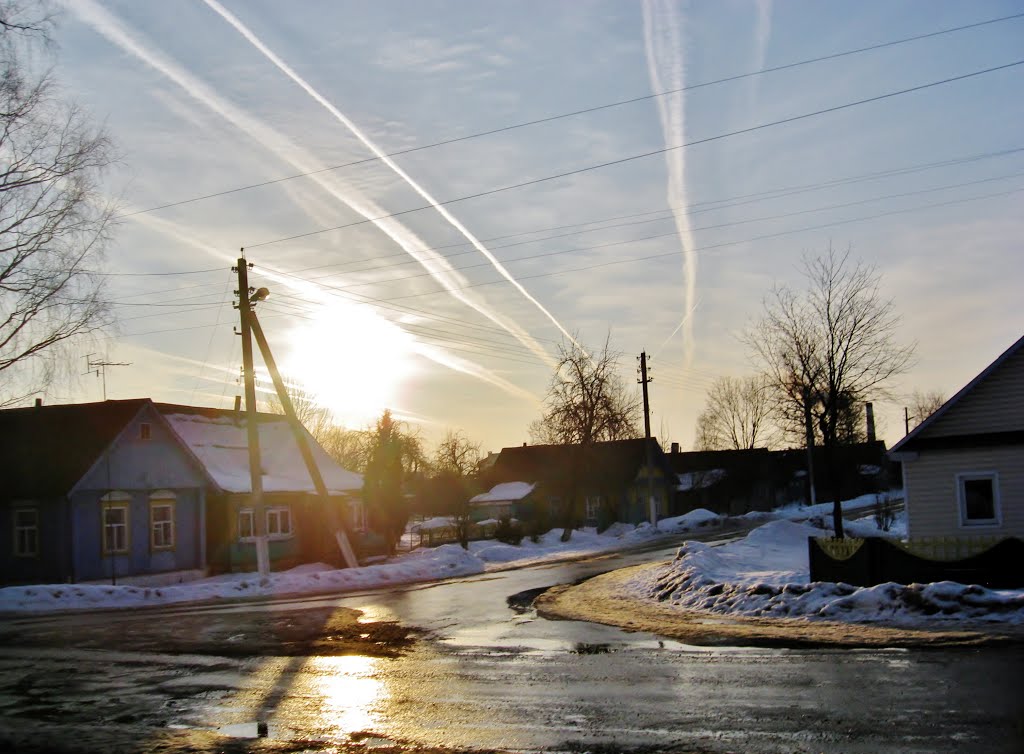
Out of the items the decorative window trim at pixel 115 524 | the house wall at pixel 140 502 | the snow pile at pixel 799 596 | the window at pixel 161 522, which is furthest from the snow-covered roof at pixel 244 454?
the snow pile at pixel 799 596

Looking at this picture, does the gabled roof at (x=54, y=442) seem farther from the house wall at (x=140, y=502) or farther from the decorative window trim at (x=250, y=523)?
the decorative window trim at (x=250, y=523)

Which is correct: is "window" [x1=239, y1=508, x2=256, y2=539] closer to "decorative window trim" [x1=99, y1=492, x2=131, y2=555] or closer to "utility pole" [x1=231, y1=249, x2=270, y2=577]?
"decorative window trim" [x1=99, y1=492, x2=131, y2=555]

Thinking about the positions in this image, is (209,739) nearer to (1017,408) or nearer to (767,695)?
(767,695)

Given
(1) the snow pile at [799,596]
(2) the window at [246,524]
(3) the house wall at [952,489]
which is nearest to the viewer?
(1) the snow pile at [799,596]

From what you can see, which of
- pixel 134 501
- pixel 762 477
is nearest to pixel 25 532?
pixel 134 501

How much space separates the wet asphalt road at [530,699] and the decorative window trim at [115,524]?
54.2ft

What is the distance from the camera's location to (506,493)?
230 feet

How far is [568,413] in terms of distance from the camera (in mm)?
Result: 54188

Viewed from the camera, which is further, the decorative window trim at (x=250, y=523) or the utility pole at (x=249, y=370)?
the decorative window trim at (x=250, y=523)

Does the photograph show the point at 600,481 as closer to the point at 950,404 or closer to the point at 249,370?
the point at 249,370

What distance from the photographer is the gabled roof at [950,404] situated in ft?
72.5

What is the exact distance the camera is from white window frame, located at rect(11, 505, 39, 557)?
1219 inches

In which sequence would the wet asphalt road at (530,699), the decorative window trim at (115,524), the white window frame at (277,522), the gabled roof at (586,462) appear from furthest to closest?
the gabled roof at (586,462) → the white window frame at (277,522) → the decorative window trim at (115,524) → the wet asphalt road at (530,699)

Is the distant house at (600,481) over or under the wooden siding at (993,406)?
under
